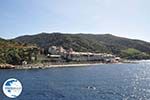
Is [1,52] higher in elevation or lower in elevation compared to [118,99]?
higher

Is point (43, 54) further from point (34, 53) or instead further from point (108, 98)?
point (108, 98)

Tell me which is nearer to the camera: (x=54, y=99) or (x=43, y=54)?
(x=54, y=99)

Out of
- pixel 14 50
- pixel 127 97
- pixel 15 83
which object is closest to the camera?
pixel 15 83

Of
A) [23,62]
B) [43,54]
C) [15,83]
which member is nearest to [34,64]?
[23,62]

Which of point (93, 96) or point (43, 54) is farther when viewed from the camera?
point (43, 54)

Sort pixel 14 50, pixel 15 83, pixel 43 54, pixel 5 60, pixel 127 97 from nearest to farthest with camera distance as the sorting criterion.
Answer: pixel 15 83, pixel 127 97, pixel 5 60, pixel 14 50, pixel 43 54

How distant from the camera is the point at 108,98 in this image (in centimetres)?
5284

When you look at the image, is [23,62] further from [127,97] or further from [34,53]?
[127,97]

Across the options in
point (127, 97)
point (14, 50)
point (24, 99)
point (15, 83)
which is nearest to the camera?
→ point (15, 83)

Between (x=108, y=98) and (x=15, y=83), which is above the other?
(x=15, y=83)

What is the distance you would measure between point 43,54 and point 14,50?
43.0m

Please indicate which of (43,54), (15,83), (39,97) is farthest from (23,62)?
(15,83)

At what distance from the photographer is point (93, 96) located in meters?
55.6

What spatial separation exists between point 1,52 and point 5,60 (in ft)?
27.1
